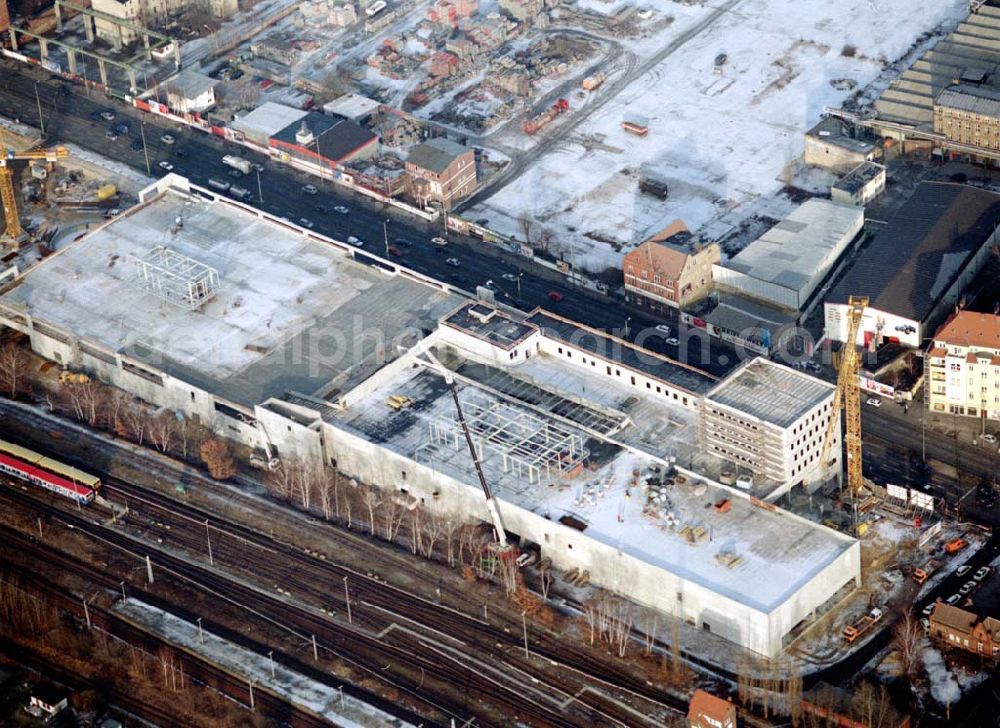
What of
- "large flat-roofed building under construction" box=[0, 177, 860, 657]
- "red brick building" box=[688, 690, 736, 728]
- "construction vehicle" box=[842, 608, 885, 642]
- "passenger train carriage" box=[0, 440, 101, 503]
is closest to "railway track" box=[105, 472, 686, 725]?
"passenger train carriage" box=[0, 440, 101, 503]

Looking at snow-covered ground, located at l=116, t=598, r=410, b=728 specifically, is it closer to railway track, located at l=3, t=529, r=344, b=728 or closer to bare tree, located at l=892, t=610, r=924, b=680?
railway track, located at l=3, t=529, r=344, b=728

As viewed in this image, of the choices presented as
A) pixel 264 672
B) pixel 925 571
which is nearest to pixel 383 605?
pixel 264 672

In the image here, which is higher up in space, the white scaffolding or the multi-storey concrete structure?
the multi-storey concrete structure

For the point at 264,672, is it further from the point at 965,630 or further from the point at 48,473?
the point at 965,630

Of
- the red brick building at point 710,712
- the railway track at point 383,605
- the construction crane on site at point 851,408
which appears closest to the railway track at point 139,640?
the railway track at point 383,605

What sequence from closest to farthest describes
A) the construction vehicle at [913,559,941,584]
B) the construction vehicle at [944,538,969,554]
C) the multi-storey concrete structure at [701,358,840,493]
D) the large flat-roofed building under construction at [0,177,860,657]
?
1. the large flat-roofed building under construction at [0,177,860,657]
2. the construction vehicle at [913,559,941,584]
3. the multi-storey concrete structure at [701,358,840,493]
4. the construction vehicle at [944,538,969,554]

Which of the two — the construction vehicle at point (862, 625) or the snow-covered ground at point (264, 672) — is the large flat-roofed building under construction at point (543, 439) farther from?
the snow-covered ground at point (264, 672)
